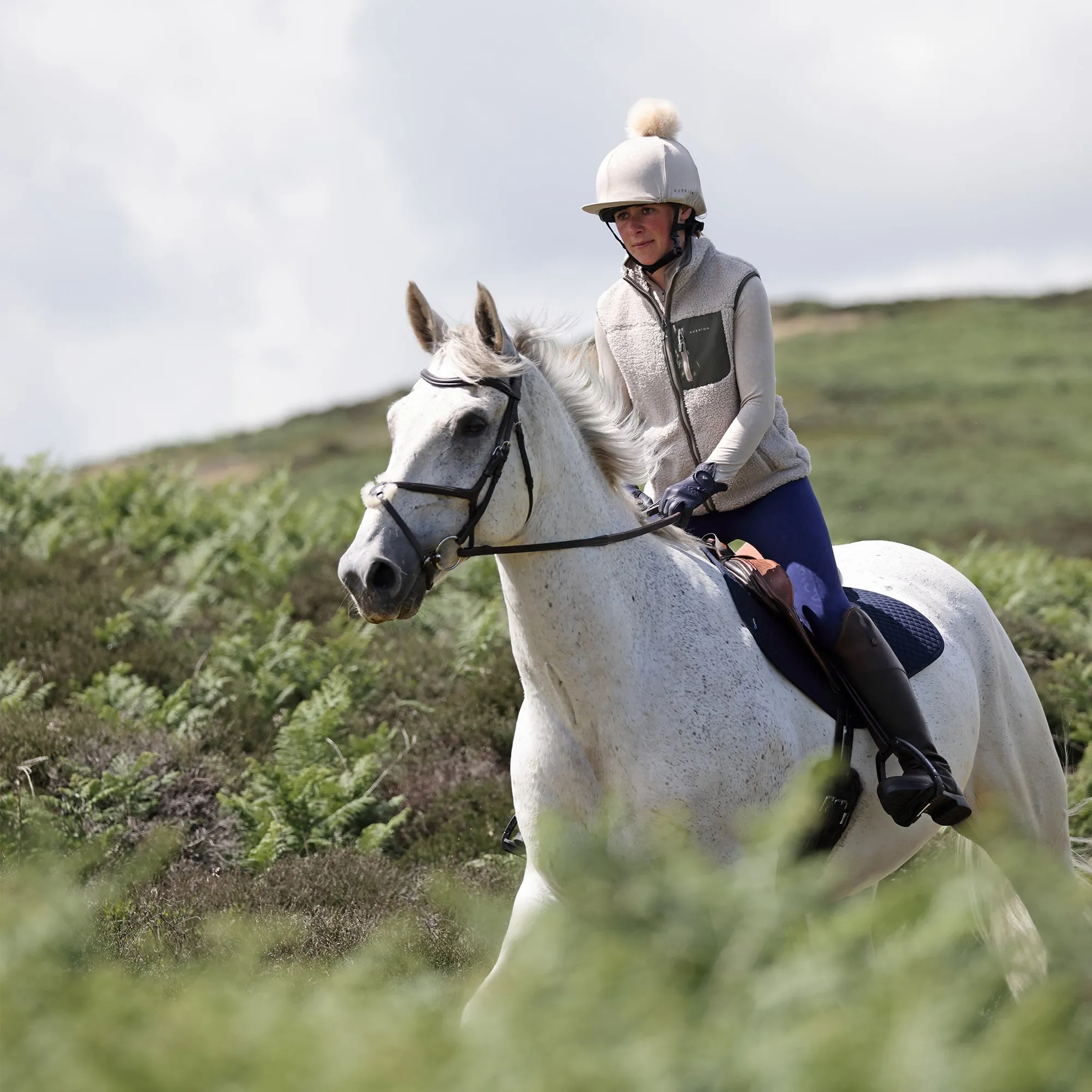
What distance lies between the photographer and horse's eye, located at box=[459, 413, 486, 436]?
405cm

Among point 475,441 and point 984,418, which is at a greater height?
point 475,441

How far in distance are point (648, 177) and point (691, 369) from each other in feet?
2.42

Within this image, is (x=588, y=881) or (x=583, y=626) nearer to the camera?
(x=588, y=881)

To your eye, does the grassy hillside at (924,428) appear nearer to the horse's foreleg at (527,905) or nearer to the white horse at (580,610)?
the white horse at (580,610)

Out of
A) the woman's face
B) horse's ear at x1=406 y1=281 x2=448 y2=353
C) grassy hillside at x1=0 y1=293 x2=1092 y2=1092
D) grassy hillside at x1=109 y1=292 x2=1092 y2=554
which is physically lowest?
grassy hillside at x1=109 y1=292 x2=1092 y2=554

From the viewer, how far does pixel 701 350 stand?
4.98 meters

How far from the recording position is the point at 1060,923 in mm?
1977

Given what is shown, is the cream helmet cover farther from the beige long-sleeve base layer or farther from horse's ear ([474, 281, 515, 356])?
horse's ear ([474, 281, 515, 356])

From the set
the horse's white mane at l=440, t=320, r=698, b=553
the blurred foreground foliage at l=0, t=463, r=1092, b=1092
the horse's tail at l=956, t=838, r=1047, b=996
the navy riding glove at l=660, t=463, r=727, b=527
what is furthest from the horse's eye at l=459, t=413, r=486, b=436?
the horse's tail at l=956, t=838, r=1047, b=996

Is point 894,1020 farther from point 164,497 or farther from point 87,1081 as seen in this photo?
point 164,497

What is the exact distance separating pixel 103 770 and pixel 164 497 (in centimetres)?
802

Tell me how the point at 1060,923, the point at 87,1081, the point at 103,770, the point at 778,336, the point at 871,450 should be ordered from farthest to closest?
1. the point at 778,336
2. the point at 871,450
3. the point at 103,770
4. the point at 1060,923
5. the point at 87,1081

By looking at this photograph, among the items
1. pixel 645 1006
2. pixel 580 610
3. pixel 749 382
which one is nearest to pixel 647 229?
pixel 749 382

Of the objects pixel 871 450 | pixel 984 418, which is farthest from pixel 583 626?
pixel 984 418
